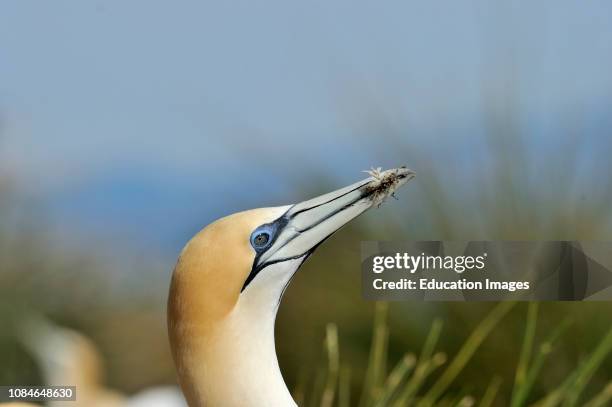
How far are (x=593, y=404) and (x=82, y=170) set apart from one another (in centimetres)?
164

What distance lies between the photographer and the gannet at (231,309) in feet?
7.23

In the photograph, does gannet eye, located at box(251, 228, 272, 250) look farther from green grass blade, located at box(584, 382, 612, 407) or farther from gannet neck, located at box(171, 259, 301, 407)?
green grass blade, located at box(584, 382, 612, 407)

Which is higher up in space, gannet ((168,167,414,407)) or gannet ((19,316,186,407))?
gannet ((168,167,414,407))

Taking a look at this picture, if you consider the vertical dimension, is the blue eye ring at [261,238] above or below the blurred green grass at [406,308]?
above

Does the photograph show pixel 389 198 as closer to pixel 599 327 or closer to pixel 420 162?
pixel 420 162

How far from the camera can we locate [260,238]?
2.32 metres

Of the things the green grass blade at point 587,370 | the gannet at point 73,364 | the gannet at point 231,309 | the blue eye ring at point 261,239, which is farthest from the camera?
the gannet at point 73,364

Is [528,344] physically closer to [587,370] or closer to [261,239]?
[587,370]

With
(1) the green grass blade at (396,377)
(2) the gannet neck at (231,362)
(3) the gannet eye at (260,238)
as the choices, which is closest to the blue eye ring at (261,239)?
(3) the gannet eye at (260,238)

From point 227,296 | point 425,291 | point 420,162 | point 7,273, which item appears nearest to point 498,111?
point 420,162

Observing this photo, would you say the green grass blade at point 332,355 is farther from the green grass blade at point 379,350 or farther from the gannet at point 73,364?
the gannet at point 73,364

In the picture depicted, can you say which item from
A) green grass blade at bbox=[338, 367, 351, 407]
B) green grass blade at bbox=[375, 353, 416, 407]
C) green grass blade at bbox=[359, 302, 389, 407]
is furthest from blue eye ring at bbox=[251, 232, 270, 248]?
green grass blade at bbox=[338, 367, 351, 407]

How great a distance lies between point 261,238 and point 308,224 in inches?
5.1

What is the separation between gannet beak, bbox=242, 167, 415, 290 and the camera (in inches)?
92.0
